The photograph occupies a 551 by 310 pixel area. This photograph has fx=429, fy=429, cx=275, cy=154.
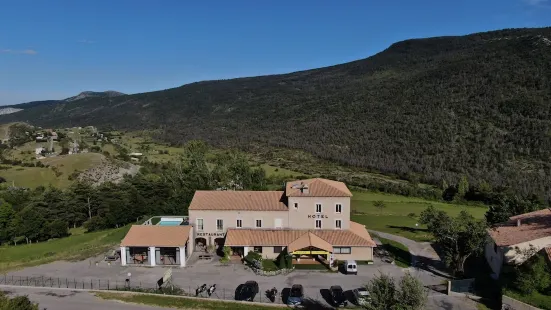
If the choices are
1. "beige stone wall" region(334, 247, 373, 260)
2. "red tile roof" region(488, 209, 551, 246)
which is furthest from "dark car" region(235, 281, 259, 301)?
"red tile roof" region(488, 209, 551, 246)

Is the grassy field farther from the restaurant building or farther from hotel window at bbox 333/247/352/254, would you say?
hotel window at bbox 333/247/352/254

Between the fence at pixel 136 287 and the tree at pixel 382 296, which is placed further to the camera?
the fence at pixel 136 287

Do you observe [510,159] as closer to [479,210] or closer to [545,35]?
[479,210]

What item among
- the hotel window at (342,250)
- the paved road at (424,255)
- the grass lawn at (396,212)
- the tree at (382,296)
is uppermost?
the tree at (382,296)

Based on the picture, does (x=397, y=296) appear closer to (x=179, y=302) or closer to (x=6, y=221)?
(x=179, y=302)

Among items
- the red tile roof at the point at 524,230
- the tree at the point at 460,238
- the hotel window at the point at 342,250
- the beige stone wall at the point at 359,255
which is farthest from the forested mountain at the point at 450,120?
the hotel window at the point at 342,250

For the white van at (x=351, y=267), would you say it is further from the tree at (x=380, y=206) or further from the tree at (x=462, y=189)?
the tree at (x=462, y=189)

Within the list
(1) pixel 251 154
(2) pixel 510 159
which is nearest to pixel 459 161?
(2) pixel 510 159
